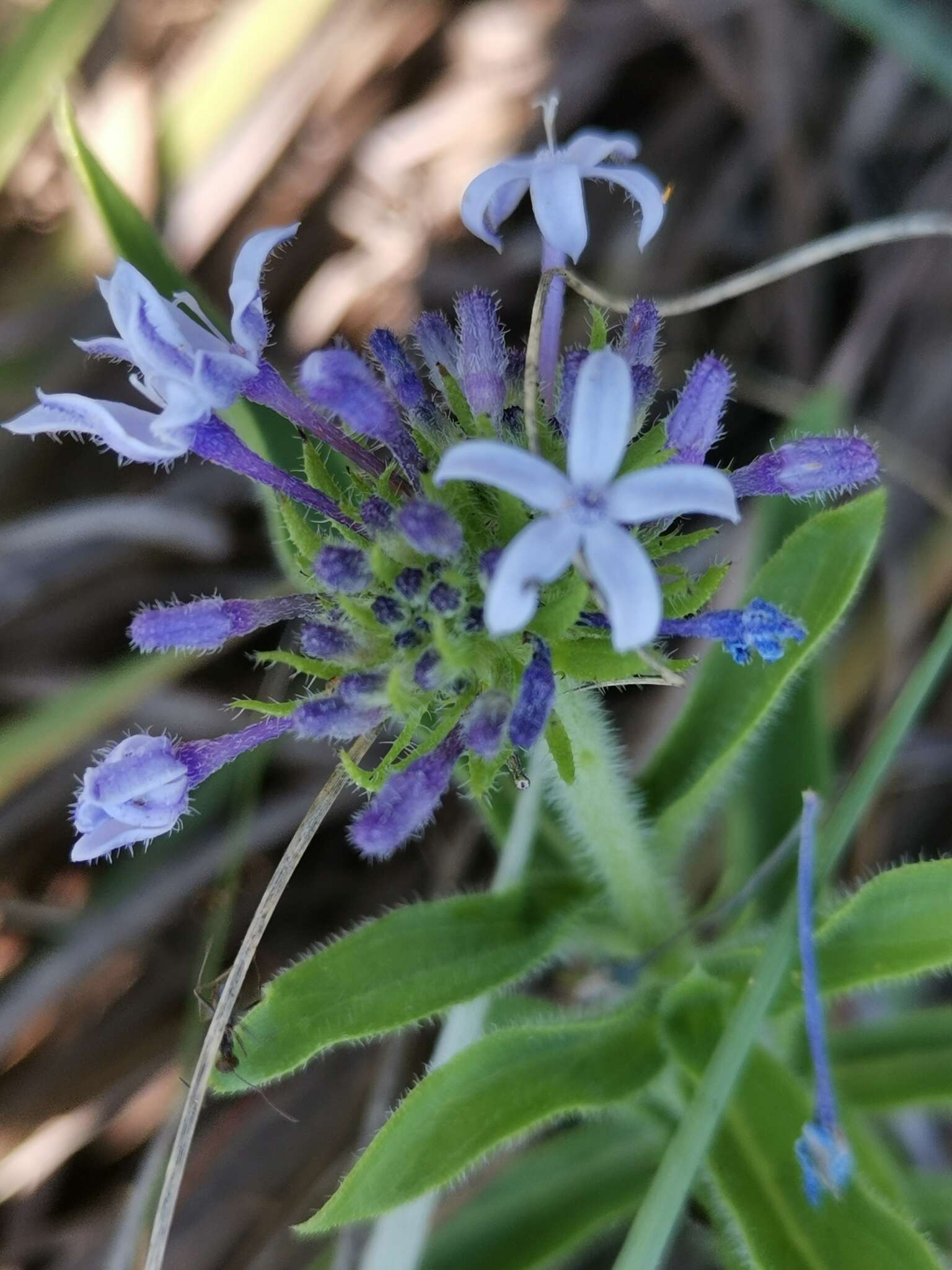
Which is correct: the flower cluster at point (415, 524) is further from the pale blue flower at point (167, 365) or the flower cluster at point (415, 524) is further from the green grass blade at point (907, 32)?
the green grass blade at point (907, 32)

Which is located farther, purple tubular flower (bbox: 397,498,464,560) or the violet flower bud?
the violet flower bud

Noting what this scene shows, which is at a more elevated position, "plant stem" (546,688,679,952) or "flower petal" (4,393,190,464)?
"flower petal" (4,393,190,464)

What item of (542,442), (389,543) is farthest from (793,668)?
(389,543)

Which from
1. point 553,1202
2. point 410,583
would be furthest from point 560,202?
point 553,1202

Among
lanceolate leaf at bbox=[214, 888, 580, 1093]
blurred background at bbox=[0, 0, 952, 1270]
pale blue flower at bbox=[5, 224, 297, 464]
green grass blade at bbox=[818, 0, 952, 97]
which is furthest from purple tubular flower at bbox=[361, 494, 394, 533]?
green grass blade at bbox=[818, 0, 952, 97]

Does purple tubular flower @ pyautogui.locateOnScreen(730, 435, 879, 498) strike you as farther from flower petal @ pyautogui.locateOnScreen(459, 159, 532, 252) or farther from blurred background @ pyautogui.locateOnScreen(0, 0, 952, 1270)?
blurred background @ pyautogui.locateOnScreen(0, 0, 952, 1270)

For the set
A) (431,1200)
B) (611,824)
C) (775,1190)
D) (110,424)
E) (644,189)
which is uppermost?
(110,424)

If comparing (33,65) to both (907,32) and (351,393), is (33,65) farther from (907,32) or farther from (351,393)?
(351,393)
